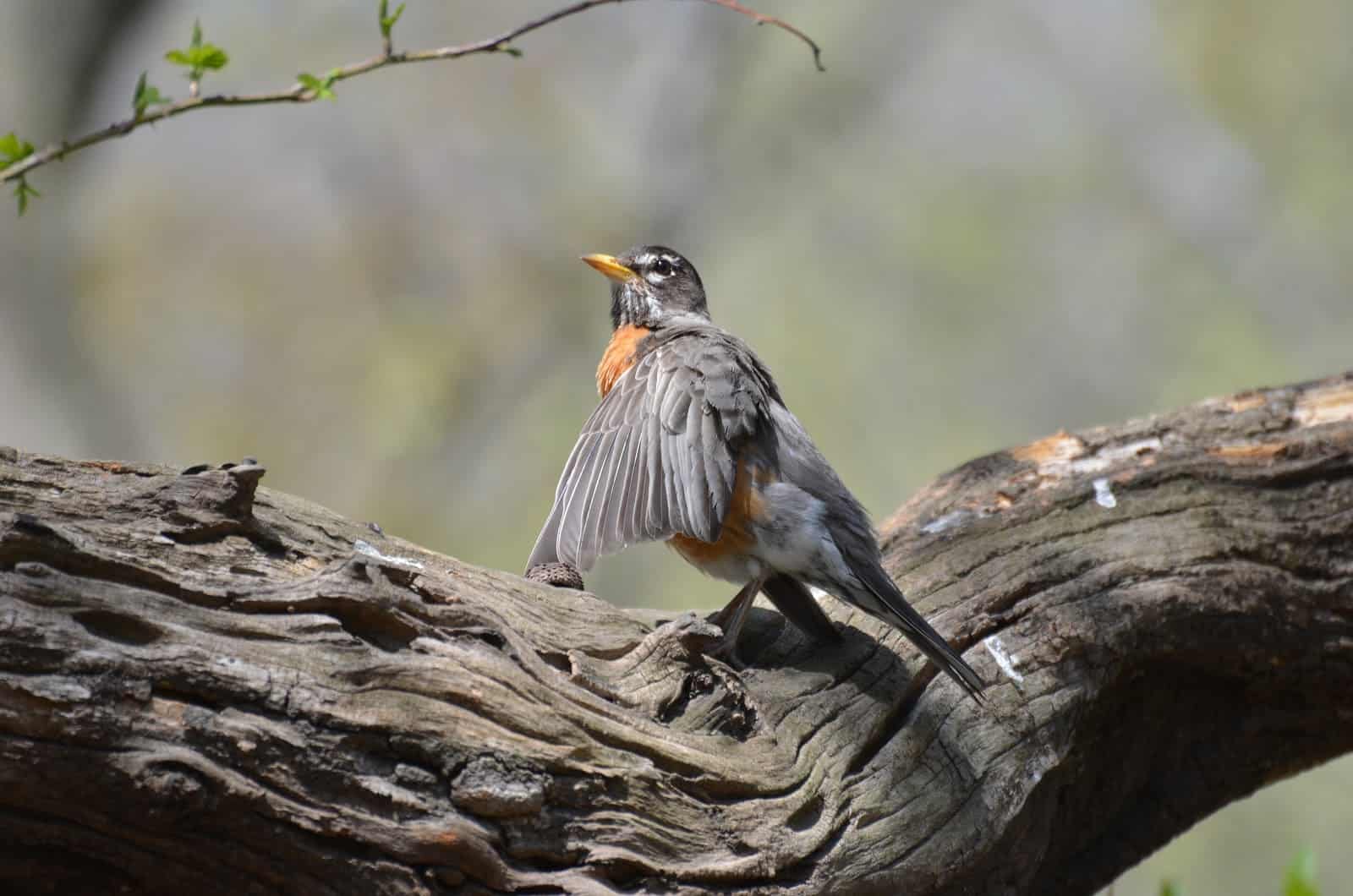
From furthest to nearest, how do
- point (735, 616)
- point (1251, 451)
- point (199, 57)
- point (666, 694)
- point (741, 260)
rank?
point (741, 260) → point (1251, 451) → point (199, 57) → point (735, 616) → point (666, 694)

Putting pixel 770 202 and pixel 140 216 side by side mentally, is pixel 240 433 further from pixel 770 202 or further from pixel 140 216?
pixel 770 202

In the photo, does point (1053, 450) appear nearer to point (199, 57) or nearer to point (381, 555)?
point (381, 555)

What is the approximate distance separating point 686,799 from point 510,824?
47 centimetres

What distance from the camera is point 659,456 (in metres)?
3.90

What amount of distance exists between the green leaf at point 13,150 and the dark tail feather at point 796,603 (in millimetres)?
2629

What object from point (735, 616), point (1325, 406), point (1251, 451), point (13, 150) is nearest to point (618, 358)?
point (735, 616)

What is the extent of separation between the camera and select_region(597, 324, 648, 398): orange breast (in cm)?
480

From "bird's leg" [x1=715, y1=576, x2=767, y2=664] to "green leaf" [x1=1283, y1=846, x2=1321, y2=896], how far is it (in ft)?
6.79

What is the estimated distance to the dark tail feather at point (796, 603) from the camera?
12.3ft

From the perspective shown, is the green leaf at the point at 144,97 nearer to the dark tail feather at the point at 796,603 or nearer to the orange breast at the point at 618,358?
the orange breast at the point at 618,358

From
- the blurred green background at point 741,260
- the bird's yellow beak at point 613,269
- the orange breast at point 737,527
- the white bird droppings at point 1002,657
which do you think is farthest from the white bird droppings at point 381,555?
the blurred green background at point 741,260

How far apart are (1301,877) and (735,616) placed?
2196 millimetres

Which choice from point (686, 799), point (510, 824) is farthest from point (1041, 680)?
point (510, 824)

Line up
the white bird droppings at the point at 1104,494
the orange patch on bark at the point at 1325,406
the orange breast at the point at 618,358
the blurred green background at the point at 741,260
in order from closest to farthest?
the white bird droppings at the point at 1104,494 → the orange patch on bark at the point at 1325,406 → the orange breast at the point at 618,358 → the blurred green background at the point at 741,260
